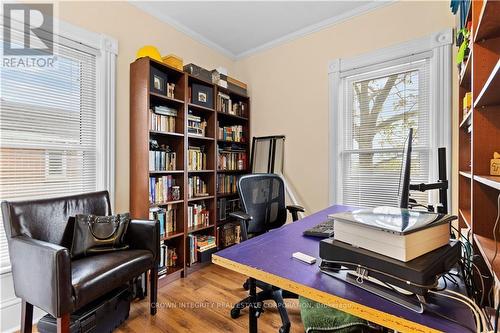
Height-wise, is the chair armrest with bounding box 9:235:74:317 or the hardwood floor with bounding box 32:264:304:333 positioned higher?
the chair armrest with bounding box 9:235:74:317

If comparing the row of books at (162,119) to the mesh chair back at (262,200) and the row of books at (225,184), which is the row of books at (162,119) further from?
the mesh chair back at (262,200)

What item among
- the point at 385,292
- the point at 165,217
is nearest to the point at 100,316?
the point at 165,217

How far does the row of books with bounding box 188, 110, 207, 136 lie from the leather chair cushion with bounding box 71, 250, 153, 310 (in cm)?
134

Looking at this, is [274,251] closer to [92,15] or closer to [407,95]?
[407,95]

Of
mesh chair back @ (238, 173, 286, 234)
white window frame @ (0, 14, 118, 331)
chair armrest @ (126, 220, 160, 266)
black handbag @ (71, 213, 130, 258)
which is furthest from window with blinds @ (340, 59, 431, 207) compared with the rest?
white window frame @ (0, 14, 118, 331)

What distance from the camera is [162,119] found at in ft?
7.86

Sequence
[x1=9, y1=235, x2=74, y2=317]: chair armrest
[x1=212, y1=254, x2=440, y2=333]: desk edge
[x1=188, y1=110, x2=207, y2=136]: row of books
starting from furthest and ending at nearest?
[x1=188, y1=110, x2=207, y2=136]: row of books → [x1=9, y1=235, x2=74, y2=317]: chair armrest → [x1=212, y1=254, x2=440, y2=333]: desk edge

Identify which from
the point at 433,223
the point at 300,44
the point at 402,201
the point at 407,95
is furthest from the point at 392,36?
the point at 433,223

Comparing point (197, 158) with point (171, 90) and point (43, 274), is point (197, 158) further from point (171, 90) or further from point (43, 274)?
point (43, 274)

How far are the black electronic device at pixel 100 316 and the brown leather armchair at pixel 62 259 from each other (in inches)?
4.2

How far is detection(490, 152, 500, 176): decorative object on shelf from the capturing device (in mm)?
960

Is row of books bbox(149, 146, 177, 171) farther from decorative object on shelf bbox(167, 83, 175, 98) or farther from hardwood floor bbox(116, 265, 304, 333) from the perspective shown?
hardwood floor bbox(116, 265, 304, 333)

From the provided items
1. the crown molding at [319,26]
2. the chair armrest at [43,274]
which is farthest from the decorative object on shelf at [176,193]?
the crown molding at [319,26]

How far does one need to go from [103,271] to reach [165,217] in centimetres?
96
